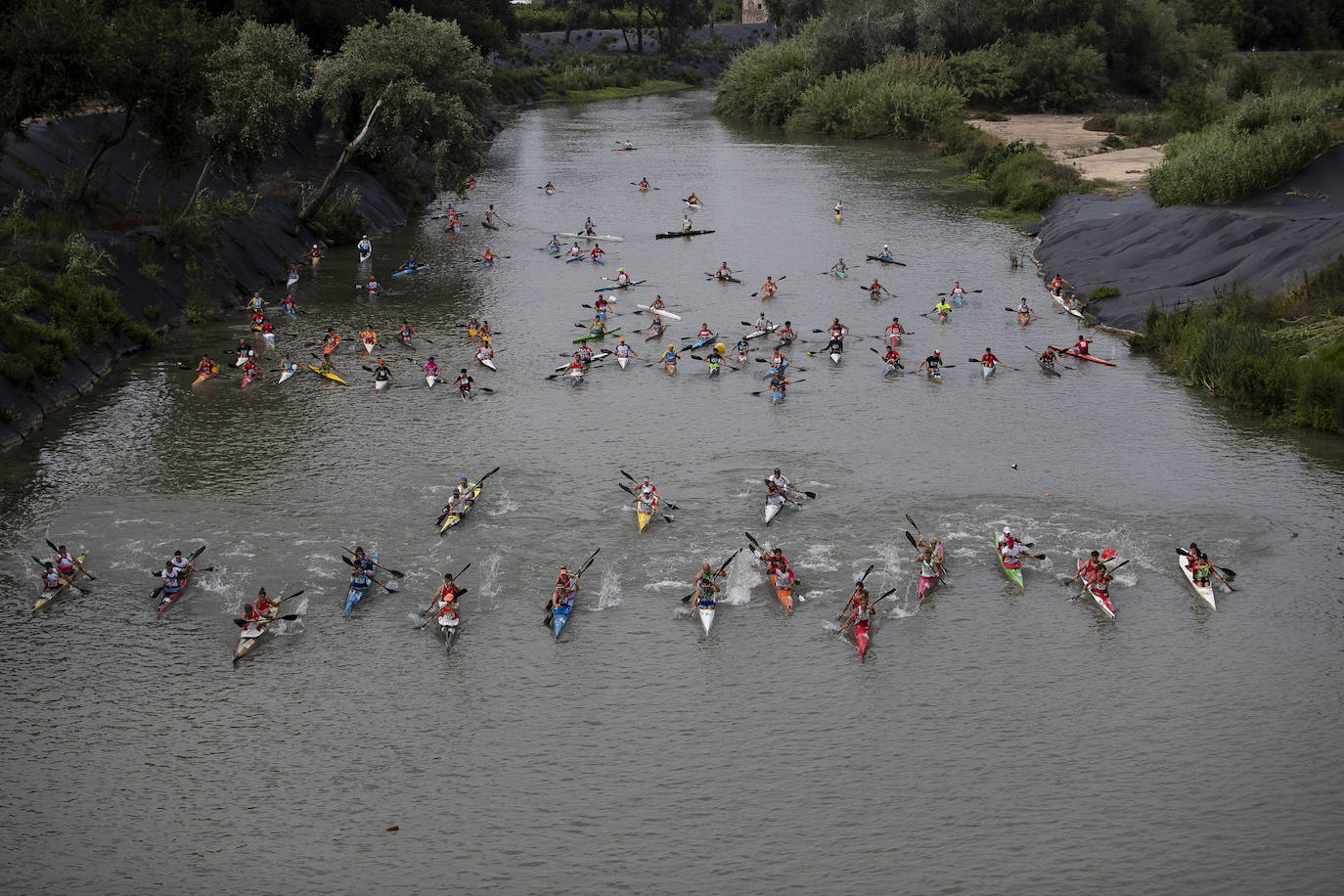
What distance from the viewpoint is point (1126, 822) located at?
71.1ft

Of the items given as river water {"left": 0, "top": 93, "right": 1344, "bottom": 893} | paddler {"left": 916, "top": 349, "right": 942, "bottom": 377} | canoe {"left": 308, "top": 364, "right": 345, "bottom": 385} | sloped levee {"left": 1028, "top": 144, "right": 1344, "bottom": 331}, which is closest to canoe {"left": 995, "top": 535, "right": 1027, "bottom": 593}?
river water {"left": 0, "top": 93, "right": 1344, "bottom": 893}

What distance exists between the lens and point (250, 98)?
2194 inches

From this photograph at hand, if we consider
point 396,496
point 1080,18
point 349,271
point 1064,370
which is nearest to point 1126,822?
point 396,496

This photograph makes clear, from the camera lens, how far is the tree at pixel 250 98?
55406mm

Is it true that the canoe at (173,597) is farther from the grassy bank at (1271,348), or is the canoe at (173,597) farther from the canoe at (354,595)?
the grassy bank at (1271,348)

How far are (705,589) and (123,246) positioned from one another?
A: 34.2 m

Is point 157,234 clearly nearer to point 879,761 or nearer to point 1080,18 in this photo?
point 879,761

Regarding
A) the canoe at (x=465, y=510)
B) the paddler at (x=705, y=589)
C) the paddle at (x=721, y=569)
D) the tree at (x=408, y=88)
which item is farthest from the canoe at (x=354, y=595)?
the tree at (x=408, y=88)

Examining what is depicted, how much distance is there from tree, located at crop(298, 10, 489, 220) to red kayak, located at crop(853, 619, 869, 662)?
4091 centimetres

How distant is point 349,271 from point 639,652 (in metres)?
40.2

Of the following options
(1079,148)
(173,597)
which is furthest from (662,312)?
(1079,148)

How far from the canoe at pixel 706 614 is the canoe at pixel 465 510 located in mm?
7953

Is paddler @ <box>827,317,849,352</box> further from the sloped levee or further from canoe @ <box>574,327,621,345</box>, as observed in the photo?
the sloped levee

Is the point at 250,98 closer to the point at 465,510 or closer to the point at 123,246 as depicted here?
the point at 123,246
